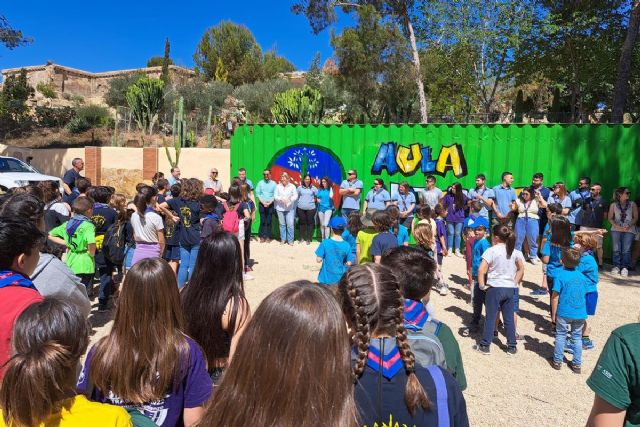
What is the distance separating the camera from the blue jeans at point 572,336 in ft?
17.3

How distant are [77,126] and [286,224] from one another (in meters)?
26.4

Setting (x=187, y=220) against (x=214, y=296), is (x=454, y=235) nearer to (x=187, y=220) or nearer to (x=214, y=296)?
(x=187, y=220)

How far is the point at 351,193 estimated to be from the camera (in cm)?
1170

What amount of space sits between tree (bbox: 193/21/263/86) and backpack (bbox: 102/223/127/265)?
125ft

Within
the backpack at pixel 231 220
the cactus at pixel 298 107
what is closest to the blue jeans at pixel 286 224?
the backpack at pixel 231 220

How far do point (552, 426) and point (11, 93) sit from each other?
42060 millimetres

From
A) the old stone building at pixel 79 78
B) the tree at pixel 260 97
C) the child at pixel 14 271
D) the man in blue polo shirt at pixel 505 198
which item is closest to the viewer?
the child at pixel 14 271

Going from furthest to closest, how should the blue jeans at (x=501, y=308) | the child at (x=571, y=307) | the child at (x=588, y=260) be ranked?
1. the blue jeans at (x=501, y=308)
2. the child at (x=588, y=260)
3. the child at (x=571, y=307)

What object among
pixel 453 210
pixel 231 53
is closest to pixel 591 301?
pixel 453 210

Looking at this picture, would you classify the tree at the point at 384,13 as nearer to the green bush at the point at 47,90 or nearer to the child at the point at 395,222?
the child at the point at 395,222

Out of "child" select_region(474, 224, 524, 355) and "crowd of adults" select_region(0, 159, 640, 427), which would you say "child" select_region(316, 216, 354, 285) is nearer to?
"child" select_region(474, 224, 524, 355)

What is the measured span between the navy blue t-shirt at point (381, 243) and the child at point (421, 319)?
7.91 feet

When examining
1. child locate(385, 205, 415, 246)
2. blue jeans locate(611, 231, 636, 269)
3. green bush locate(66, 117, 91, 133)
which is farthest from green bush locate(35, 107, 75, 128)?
blue jeans locate(611, 231, 636, 269)

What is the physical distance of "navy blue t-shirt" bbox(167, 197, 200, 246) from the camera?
6957 mm
